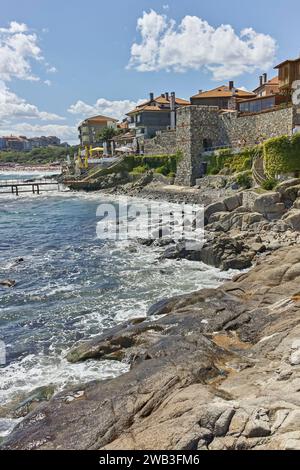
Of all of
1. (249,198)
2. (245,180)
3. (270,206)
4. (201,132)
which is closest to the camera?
(270,206)

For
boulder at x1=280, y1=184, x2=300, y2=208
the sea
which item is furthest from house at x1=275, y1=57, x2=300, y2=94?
the sea

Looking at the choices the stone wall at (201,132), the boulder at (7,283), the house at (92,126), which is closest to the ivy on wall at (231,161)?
the stone wall at (201,132)

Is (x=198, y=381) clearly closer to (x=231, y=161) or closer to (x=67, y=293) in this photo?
(x=67, y=293)

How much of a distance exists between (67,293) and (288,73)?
35.1 m

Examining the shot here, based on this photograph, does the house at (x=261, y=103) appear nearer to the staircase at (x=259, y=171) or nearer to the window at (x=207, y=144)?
the window at (x=207, y=144)

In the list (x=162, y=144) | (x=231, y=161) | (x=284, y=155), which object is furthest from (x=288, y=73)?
(x=162, y=144)

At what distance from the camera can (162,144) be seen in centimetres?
6034

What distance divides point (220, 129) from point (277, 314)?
133 ft

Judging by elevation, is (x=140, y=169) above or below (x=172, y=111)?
below

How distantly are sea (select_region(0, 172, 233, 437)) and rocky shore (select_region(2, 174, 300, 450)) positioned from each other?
93cm

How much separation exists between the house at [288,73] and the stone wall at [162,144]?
60.1ft

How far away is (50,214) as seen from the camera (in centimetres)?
4700

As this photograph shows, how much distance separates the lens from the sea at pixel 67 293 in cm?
1235

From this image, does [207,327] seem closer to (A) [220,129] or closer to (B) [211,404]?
(B) [211,404]
